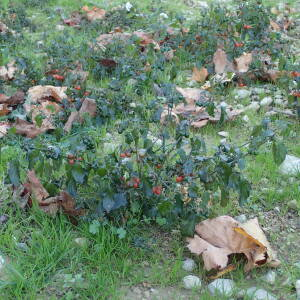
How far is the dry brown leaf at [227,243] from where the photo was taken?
2.58m

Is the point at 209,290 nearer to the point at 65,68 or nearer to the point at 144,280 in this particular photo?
the point at 144,280

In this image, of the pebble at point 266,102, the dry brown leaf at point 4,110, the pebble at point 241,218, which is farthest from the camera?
the pebble at point 266,102

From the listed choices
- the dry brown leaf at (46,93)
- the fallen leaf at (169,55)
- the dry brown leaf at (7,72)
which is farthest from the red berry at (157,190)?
the fallen leaf at (169,55)

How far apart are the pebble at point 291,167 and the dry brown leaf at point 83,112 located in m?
1.41

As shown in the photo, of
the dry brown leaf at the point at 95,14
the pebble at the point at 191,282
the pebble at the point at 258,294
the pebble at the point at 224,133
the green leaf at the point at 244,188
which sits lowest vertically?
the dry brown leaf at the point at 95,14

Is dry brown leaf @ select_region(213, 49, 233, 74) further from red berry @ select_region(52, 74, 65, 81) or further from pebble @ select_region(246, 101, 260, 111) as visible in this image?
red berry @ select_region(52, 74, 65, 81)

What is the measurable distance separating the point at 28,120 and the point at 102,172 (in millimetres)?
1500

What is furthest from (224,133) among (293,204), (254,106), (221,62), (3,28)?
(3,28)

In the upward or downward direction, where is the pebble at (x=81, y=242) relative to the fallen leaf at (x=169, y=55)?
upward

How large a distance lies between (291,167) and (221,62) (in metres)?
1.67

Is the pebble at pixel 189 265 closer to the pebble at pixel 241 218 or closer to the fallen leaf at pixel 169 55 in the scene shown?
the pebble at pixel 241 218

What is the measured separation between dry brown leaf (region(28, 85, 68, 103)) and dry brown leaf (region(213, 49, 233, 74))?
140cm

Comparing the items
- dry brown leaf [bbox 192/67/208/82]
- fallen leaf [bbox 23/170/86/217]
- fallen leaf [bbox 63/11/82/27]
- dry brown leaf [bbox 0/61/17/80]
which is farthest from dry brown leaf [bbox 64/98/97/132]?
fallen leaf [bbox 63/11/82/27]

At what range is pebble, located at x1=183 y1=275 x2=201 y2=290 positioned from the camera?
100 inches
